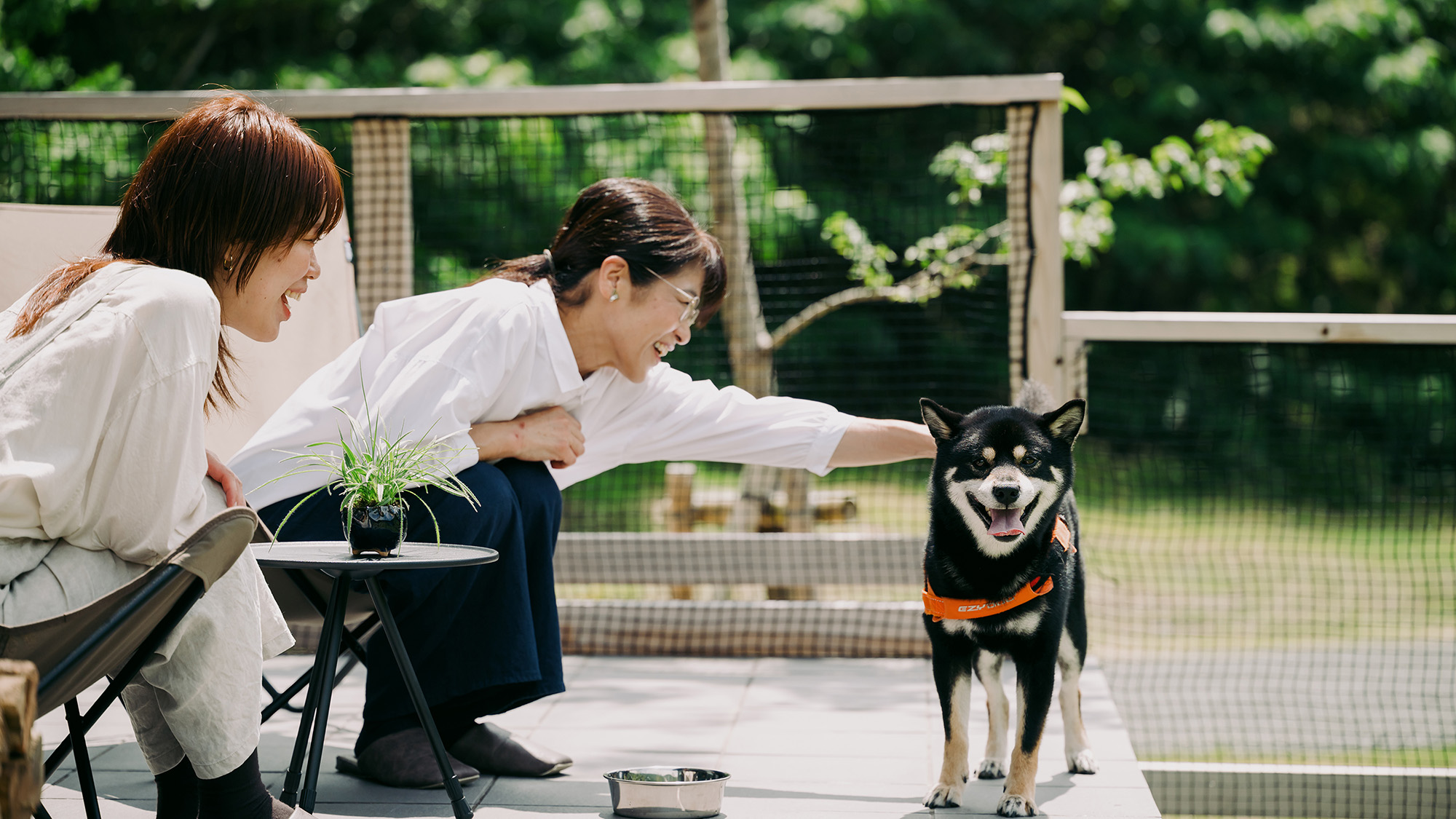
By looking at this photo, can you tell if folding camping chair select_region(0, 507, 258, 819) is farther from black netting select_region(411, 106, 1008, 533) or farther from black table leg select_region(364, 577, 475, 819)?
black netting select_region(411, 106, 1008, 533)

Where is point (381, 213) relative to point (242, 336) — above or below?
above

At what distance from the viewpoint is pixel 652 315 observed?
306 centimetres

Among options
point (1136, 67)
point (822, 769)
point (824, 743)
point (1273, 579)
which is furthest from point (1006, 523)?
point (1136, 67)

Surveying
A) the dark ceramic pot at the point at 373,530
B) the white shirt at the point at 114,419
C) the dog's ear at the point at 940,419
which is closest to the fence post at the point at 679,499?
the dog's ear at the point at 940,419

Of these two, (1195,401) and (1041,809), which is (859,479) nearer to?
(1195,401)

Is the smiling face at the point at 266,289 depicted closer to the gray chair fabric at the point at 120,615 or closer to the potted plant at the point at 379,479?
the potted plant at the point at 379,479

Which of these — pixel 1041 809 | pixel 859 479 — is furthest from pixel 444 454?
pixel 859 479

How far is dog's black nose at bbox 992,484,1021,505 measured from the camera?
104 inches

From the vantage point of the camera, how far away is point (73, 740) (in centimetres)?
199

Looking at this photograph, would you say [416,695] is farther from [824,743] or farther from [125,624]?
[824,743]

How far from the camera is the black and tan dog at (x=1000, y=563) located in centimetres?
272

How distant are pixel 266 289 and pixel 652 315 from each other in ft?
3.69

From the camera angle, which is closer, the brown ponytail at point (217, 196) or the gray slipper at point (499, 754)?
A: the brown ponytail at point (217, 196)

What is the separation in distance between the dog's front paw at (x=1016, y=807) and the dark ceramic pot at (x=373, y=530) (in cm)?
146
